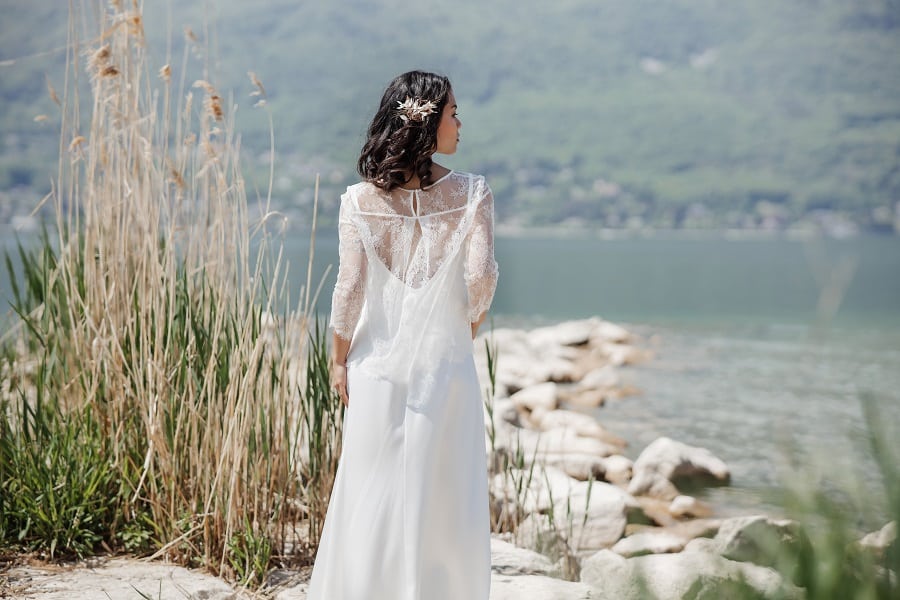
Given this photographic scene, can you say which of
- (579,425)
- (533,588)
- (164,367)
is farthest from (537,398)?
(164,367)

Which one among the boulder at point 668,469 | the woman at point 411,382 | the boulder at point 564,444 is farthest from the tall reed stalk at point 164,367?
the boulder at point 564,444

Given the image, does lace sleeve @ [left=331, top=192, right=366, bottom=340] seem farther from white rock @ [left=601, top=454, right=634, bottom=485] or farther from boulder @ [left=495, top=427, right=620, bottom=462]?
white rock @ [left=601, top=454, right=634, bottom=485]

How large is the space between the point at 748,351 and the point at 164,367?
13402 mm

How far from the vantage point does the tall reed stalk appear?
3188 mm

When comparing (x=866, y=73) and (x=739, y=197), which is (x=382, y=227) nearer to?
(x=739, y=197)

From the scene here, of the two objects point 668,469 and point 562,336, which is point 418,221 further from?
point 562,336

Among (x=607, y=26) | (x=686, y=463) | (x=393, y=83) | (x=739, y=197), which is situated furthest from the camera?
(x=607, y=26)

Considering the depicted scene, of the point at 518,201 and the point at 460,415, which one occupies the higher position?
the point at 460,415

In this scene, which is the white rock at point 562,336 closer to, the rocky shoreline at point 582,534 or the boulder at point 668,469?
the rocky shoreline at point 582,534

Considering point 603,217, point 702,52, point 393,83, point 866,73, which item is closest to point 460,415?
point 393,83

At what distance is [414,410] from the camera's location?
2.71 meters

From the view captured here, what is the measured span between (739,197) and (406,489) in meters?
89.9

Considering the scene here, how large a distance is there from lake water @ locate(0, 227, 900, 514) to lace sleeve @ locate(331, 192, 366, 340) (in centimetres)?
36

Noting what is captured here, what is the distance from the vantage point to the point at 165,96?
3295 mm
